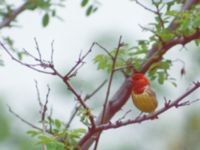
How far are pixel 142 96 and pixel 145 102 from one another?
0.04 metres

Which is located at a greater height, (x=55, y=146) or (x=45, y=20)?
(x=45, y=20)

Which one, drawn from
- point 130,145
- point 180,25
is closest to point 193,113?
point 130,145

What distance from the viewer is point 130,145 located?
17.2 meters

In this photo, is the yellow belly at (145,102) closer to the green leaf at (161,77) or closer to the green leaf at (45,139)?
the green leaf at (161,77)

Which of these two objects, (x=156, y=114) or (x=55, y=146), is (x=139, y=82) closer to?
(x=55, y=146)

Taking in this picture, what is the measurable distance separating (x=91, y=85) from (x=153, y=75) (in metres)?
8.26

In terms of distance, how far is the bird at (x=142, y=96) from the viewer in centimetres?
444

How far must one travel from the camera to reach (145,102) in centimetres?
452

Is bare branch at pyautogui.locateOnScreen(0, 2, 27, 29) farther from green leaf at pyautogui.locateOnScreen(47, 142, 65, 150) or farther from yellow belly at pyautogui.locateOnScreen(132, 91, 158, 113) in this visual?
green leaf at pyautogui.locateOnScreen(47, 142, 65, 150)

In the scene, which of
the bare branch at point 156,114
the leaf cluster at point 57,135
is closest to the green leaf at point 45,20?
the leaf cluster at point 57,135

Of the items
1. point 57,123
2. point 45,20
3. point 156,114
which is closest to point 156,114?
point 156,114

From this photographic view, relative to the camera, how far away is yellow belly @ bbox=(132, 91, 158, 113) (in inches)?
176

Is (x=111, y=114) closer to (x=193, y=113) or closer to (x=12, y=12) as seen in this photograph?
(x=12, y=12)

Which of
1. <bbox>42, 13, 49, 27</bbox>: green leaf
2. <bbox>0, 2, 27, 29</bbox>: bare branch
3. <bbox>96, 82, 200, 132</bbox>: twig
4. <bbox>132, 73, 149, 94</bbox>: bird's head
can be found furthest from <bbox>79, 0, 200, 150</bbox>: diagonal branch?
<bbox>42, 13, 49, 27</bbox>: green leaf
